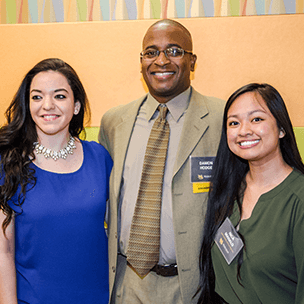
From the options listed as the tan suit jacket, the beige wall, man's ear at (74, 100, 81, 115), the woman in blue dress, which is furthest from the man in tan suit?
the beige wall

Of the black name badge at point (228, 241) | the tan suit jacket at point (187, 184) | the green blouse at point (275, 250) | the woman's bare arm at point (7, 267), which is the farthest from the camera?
the tan suit jacket at point (187, 184)

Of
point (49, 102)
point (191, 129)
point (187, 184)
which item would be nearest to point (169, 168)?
point (187, 184)

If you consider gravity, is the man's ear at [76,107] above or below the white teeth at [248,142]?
above

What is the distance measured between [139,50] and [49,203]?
1.59 metres

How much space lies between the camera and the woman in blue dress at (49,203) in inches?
63.5

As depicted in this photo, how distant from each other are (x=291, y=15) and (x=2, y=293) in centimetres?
286

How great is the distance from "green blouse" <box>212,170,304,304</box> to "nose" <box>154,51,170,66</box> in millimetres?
998

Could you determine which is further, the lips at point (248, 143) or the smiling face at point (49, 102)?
the smiling face at point (49, 102)

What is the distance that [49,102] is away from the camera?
169 centimetres

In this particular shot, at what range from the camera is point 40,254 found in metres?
1.62

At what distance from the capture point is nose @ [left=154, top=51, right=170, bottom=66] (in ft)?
6.17

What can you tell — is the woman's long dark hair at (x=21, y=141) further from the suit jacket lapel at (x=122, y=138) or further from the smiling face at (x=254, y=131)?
the smiling face at (x=254, y=131)

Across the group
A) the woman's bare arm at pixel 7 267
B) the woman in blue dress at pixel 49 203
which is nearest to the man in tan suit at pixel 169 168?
the woman in blue dress at pixel 49 203

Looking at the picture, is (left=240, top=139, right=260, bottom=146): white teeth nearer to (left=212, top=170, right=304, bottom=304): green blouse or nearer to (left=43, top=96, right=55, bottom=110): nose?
(left=212, top=170, right=304, bottom=304): green blouse
